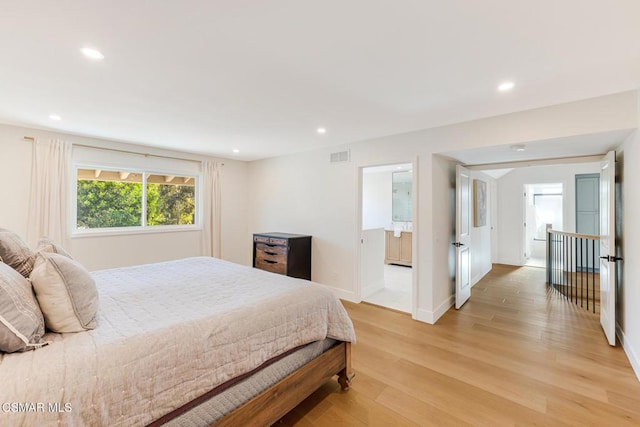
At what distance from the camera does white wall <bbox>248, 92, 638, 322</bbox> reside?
2523 mm

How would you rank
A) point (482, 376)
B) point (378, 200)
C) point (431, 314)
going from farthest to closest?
1. point (378, 200)
2. point (431, 314)
3. point (482, 376)

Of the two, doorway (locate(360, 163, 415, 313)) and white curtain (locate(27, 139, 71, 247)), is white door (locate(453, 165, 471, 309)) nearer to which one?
A: doorway (locate(360, 163, 415, 313))

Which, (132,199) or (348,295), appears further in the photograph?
(132,199)

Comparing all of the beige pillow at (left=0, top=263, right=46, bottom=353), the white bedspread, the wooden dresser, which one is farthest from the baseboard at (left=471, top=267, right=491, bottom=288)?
the beige pillow at (left=0, top=263, right=46, bottom=353)

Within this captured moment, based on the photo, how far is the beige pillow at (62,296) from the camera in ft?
4.30

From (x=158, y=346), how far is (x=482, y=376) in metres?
2.42

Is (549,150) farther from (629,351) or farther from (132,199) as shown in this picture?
(132,199)

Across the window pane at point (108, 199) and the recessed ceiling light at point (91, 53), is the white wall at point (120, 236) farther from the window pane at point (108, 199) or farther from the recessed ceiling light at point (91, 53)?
the recessed ceiling light at point (91, 53)

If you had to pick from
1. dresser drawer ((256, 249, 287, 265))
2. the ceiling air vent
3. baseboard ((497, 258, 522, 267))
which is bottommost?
baseboard ((497, 258, 522, 267))

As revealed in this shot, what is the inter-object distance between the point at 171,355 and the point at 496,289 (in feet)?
16.7

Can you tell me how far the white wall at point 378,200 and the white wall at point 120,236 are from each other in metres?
3.10

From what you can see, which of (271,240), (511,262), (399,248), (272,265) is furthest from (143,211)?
(511,262)

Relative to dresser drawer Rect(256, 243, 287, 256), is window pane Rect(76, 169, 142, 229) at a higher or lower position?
higher

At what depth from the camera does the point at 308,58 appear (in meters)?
1.85
